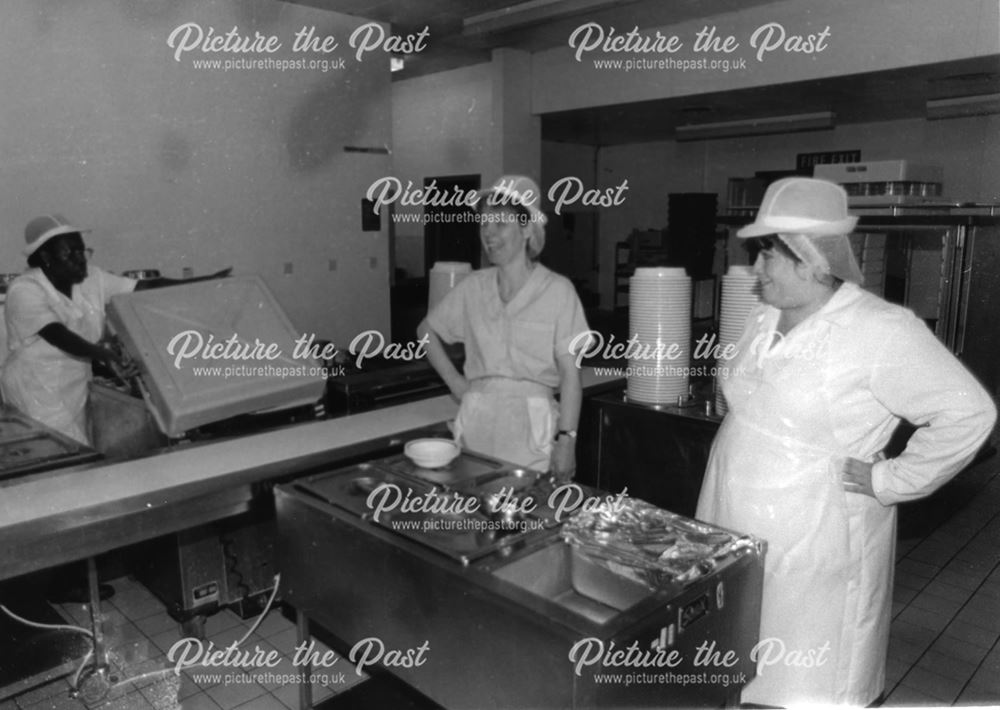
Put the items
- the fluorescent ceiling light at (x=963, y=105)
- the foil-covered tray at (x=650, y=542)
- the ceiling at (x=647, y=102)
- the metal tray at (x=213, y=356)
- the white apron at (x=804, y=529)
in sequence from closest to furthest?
1. the foil-covered tray at (x=650, y=542)
2. the white apron at (x=804, y=529)
3. the metal tray at (x=213, y=356)
4. the ceiling at (x=647, y=102)
5. the fluorescent ceiling light at (x=963, y=105)

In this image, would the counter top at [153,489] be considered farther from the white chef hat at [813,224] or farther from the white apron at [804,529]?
the white chef hat at [813,224]

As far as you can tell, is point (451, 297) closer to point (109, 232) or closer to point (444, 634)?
point (444, 634)

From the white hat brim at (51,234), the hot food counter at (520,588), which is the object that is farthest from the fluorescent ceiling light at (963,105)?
the white hat brim at (51,234)

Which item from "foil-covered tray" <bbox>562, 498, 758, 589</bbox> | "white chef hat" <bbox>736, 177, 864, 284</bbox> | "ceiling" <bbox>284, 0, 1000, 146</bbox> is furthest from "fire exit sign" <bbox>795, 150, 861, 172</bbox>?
"foil-covered tray" <bbox>562, 498, 758, 589</bbox>

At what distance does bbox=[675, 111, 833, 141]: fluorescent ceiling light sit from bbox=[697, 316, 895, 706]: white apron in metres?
6.07

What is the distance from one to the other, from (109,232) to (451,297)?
3.40 m

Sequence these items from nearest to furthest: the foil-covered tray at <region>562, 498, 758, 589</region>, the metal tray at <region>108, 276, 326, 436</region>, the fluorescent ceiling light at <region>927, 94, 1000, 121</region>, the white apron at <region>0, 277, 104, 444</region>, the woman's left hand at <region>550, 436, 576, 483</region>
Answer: the foil-covered tray at <region>562, 498, 758, 589</region>
the metal tray at <region>108, 276, 326, 436</region>
the woman's left hand at <region>550, 436, 576, 483</region>
the white apron at <region>0, 277, 104, 444</region>
the fluorescent ceiling light at <region>927, 94, 1000, 121</region>

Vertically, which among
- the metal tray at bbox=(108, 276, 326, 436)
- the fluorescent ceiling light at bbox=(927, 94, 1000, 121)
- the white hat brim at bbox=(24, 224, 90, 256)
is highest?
the fluorescent ceiling light at bbox=(927, 94, 1000, 121)

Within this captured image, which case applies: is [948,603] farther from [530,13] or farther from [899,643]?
[530,13]

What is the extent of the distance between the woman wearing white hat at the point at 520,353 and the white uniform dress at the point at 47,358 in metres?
1.62

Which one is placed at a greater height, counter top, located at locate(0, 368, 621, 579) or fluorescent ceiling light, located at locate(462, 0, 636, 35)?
fluorescent ceiling light, located at locate(462, 0, 636, 35)

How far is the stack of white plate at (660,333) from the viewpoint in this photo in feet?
8.21

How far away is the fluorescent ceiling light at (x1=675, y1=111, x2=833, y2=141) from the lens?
706 centimetres

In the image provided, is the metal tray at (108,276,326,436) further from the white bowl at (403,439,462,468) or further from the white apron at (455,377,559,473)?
the white apron at (455,377,559,473)
